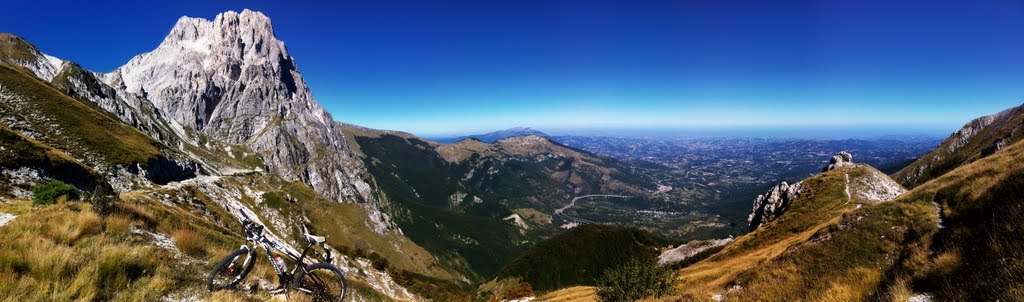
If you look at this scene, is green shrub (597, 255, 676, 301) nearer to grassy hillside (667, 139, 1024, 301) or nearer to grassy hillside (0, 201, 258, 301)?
grassy hillside (667, 139, 1024, 301)

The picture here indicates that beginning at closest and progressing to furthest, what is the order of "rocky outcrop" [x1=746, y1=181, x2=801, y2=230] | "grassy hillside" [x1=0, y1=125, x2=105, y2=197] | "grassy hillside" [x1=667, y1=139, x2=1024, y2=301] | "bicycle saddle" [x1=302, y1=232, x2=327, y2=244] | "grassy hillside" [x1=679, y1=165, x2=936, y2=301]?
"grassy hillside" [x1=667, y1=139, x2=1024, y2=301] < "bicycle saddle" [x1=302, y1=232, x2=327, y2=244] < "grassy hillside" [x1=679, y1=165, x2=936, y2=301] < "grassy hillside" [x1=0, y1=125, x2=105, y2=197] < "rocky outcrop" [x1=746, y1=181, x2=801, y2=230]

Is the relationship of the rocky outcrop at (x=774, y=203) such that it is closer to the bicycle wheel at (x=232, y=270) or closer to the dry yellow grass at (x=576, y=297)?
the dry yellow grass at (x=576, y=297)

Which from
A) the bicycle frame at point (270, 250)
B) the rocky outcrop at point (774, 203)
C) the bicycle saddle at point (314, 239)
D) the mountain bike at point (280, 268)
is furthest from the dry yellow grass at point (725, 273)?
the rocky outcrop at point (774, 203)

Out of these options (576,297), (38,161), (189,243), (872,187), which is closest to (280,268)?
(189,243)

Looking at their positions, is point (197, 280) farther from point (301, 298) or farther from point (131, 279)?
point (301, 298)

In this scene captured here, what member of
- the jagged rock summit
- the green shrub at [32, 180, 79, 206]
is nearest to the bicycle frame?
the green shrub at [32, 180, 79, 206]

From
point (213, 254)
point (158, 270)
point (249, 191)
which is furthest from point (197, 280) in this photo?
point (249, 191)

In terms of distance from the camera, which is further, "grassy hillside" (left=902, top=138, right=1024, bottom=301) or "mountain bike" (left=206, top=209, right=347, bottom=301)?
"mountain bike" (left=206, top=209, right=347, bottom=301)
